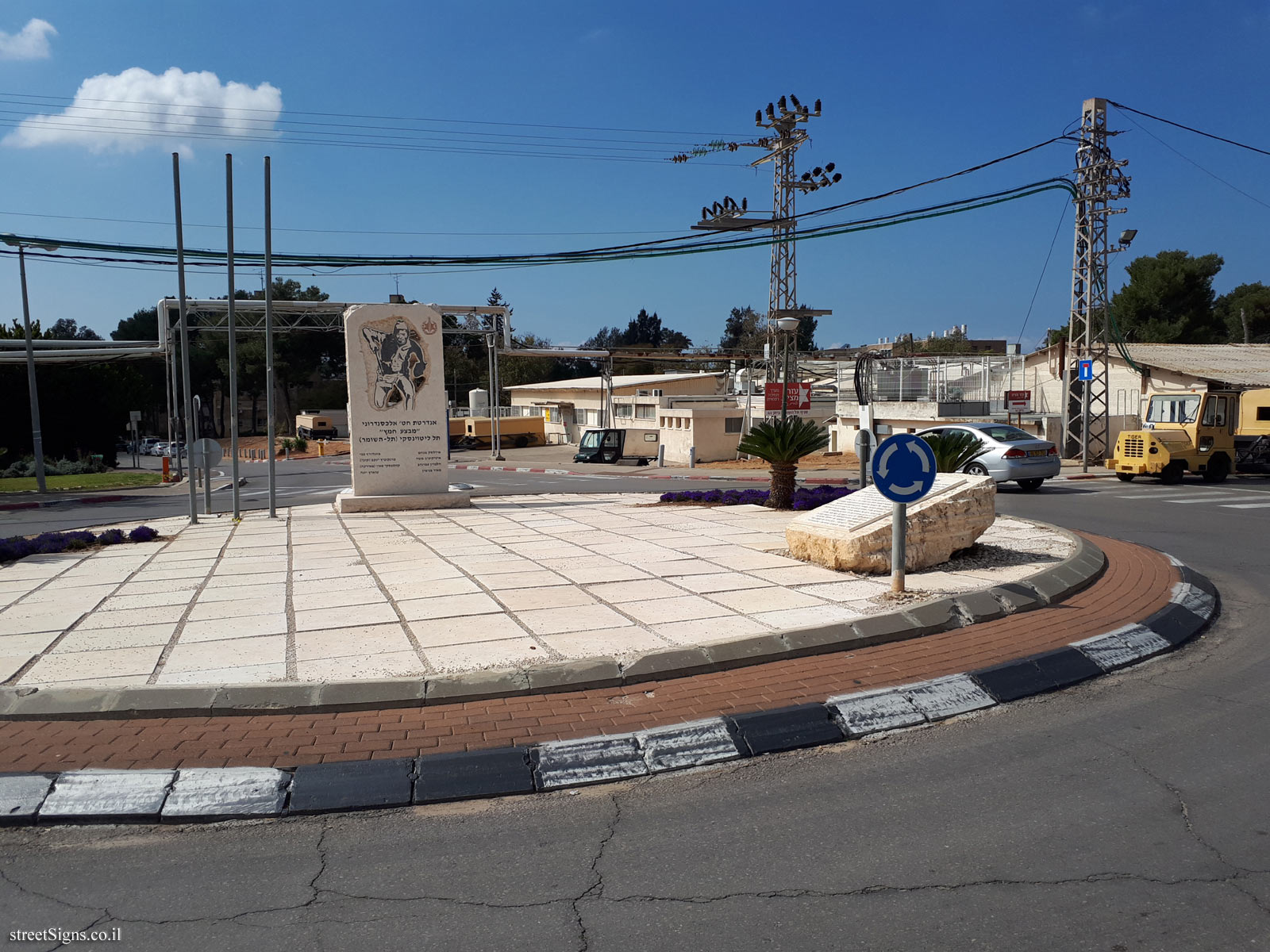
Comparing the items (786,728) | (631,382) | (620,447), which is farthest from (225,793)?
(631,382)

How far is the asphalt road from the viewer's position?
321 centimetres

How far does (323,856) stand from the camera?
12.5 ft

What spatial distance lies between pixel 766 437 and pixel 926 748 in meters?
9.35

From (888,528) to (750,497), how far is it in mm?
7440

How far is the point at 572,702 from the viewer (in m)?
5.45

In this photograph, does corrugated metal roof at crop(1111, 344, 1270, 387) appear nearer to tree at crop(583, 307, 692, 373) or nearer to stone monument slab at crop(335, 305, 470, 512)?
stone monument slab at crop(335, 305, 470, 512)

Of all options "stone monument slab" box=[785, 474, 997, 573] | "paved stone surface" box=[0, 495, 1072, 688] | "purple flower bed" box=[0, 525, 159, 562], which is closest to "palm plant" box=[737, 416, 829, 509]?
"paved stone surface" box=[0, 495, 1072, 688]

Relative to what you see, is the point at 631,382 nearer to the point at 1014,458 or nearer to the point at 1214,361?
the point at 1214,361

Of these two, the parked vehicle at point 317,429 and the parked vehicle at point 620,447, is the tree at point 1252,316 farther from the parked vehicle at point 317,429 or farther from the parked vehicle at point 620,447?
the parked vehicle at point 317,429

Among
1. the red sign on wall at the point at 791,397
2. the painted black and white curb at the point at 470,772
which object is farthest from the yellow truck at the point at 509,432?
the painted black and white curb at the point at 470,772

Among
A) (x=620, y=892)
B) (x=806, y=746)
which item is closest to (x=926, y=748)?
(x=806, y=746)

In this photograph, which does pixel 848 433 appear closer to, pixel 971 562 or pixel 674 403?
pixel 674 403

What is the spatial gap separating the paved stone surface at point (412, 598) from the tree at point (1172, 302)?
51.0 m

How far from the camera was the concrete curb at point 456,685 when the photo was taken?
5.26 meters
